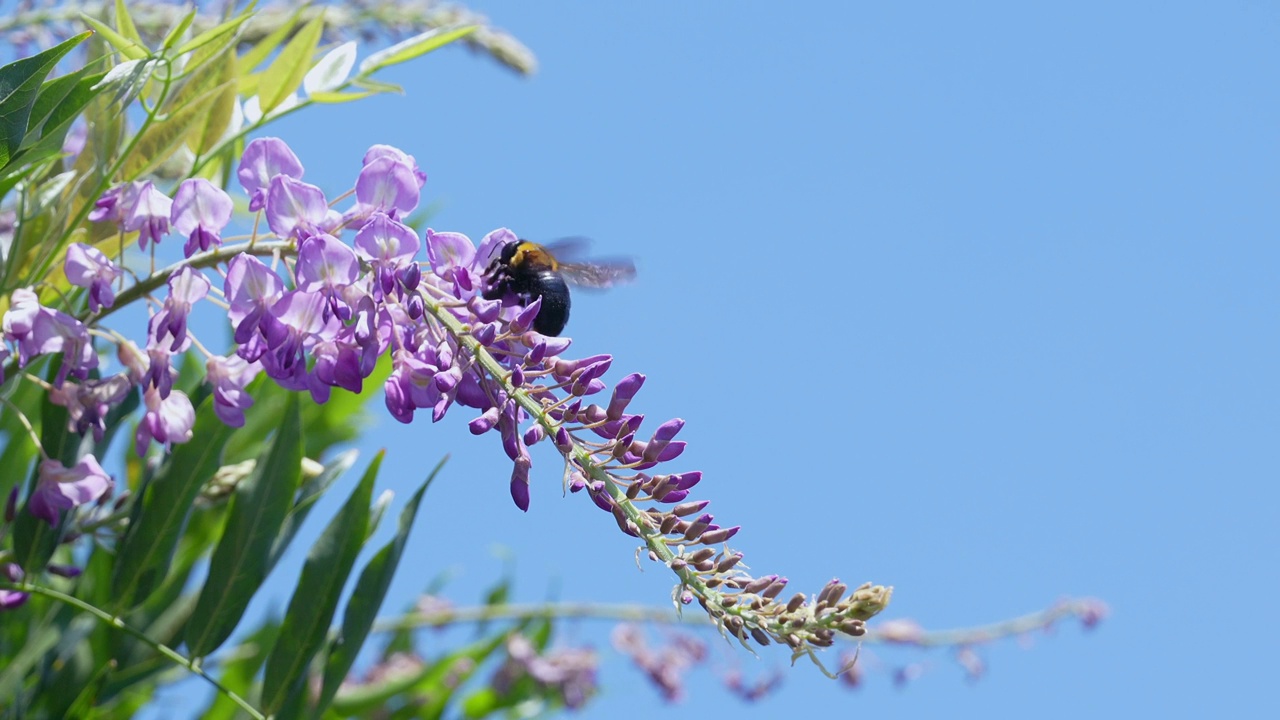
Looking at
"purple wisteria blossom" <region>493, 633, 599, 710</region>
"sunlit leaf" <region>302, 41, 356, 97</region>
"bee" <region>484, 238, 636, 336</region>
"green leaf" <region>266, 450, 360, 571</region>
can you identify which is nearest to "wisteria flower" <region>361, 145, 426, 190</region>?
"bee" <region>484, 238, 636, 336</region>

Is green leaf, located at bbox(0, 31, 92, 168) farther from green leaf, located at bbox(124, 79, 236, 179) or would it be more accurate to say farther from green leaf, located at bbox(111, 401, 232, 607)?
green leaf, located at bbox(111, 401, 232, 607)

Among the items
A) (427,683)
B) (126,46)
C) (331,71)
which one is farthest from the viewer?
(427,683)

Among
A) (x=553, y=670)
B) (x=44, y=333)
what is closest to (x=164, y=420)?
(x=44, y=333)

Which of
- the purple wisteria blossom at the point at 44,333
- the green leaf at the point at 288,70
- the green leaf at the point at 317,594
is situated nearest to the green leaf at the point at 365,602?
the green leaf at the point at 317,594

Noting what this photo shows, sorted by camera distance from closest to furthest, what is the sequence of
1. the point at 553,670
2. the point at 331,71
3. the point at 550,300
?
the point at 550,300 < the point at 331,71 < the point at 553,670

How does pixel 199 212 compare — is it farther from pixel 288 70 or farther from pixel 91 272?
pixel 288 70
